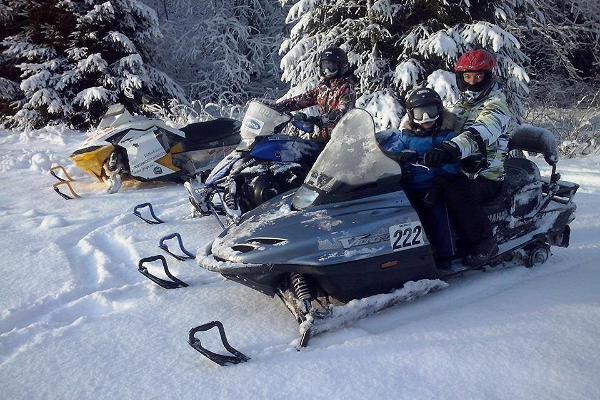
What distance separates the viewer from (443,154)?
2998 millimetres

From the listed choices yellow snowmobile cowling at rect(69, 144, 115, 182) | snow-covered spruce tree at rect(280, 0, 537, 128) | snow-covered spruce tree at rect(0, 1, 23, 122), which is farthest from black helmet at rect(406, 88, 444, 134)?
snow-covered spruce tree at rect(0, 1, 23, 122)

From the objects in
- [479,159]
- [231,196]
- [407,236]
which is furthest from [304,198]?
[231,196]

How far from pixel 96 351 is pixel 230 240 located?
0.97 metres

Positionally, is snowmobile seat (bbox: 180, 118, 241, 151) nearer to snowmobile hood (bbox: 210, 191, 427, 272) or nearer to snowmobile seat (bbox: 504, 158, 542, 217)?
snowmobile hood (bbox: 210, 191, 427, 272)

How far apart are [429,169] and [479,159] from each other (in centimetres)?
34

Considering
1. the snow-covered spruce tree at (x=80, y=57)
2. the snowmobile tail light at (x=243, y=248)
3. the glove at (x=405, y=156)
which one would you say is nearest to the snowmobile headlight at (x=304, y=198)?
the snowmobile tail light at (x=243, y=248)

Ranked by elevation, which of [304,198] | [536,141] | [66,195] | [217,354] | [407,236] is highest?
[536,141]

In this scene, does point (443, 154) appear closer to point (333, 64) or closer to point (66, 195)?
point (333, 64)

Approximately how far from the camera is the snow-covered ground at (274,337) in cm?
245

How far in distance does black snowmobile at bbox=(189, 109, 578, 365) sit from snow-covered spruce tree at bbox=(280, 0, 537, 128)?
444 centimetres

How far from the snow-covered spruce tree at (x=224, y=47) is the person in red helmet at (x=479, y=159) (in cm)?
1162

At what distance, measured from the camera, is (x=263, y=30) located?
15.8 m

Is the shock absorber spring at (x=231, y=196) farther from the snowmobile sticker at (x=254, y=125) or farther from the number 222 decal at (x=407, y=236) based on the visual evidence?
the number 222 decal at (x=407, y=236)

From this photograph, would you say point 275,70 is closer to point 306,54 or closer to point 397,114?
point 306,54
